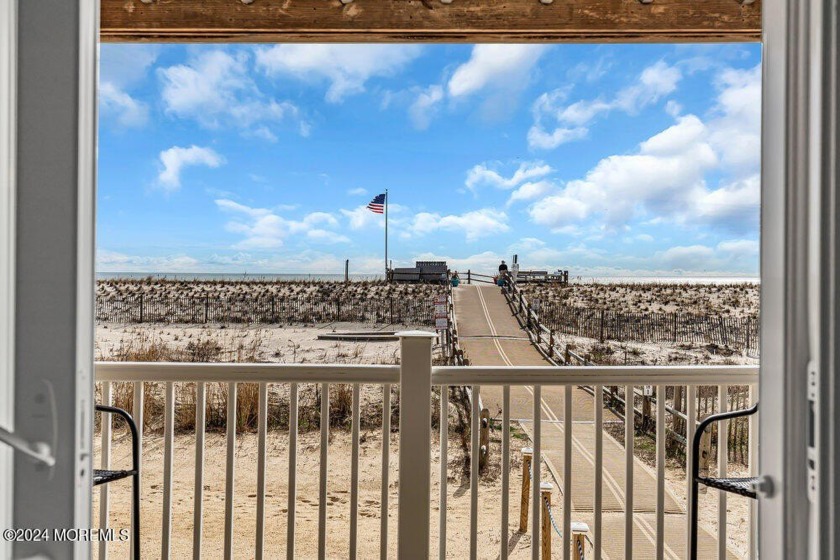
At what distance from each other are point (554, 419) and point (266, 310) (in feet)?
12.0

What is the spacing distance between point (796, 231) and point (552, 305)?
5374mm

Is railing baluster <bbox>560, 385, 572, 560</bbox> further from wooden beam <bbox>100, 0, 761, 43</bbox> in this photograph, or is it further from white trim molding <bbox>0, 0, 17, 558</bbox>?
white trim molding <bbox>0, 0, 17, 558</bbox>

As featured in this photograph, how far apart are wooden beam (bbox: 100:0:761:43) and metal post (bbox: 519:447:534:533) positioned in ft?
9.16

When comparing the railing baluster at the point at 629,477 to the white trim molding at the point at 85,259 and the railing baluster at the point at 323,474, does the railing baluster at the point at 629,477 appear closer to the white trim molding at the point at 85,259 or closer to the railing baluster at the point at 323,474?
the railing baluster at the point at 323,474

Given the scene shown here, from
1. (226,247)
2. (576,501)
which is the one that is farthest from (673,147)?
(226,247)

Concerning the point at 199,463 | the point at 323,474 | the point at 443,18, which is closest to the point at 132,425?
the point at 199,463

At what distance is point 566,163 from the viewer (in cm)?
975

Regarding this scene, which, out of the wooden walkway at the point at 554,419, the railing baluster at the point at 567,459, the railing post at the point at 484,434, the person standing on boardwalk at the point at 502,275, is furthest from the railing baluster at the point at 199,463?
the person standing on boardwalk at the point at 502,275

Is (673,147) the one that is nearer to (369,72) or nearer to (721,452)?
(369,72)

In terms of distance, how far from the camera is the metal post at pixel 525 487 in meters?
3.56

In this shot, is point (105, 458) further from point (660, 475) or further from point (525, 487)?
point (525, 487)

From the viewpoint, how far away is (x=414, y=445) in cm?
171

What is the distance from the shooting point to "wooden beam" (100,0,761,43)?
177cm

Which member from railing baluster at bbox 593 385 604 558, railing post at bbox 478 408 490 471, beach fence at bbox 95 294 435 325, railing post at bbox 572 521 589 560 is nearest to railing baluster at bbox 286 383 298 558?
railing baluster at bbox 593 385 604 558
